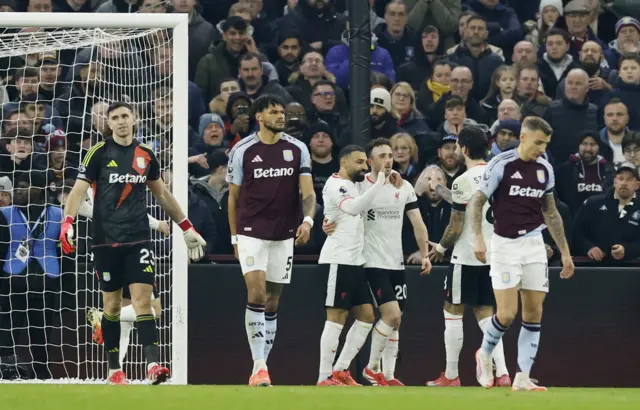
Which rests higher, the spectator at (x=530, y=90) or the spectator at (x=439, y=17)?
the spectator at (x=439, y=17)

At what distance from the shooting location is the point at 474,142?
1232 centimetres

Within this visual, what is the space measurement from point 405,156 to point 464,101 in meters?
1.61

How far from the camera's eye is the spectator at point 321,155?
14.3 m

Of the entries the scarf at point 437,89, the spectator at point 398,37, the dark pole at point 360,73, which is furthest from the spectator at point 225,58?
the dark pole at point 360,73

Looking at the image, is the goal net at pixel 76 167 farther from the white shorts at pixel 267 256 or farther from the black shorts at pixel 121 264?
the black shorts at pixel 121 264

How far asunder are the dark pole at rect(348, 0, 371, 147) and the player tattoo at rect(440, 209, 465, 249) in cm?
105

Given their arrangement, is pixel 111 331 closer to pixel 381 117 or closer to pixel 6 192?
pixel 6 192

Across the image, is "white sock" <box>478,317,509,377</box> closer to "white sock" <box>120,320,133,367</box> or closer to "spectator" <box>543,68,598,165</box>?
"spectator" <box>543,68,598,165</box>

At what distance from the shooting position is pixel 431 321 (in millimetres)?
13812

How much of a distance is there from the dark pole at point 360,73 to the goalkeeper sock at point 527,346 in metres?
2.61

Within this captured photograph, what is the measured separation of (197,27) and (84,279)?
4149 mm

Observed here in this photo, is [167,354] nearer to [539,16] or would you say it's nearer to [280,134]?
[280,134]

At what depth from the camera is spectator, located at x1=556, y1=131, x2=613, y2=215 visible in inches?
562

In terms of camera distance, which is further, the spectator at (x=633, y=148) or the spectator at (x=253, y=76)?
the spectator at (x=253, y=76)
